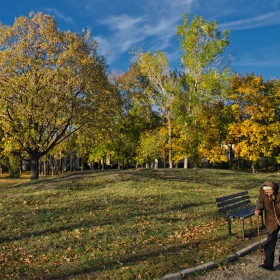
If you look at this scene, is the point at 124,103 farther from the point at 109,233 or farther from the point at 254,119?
the point at 109,233

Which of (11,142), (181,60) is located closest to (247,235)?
(11,142)

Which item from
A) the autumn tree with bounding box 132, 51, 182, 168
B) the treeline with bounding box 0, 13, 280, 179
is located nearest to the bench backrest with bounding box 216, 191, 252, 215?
the treeline with bounding box 0, 13, 280, 179

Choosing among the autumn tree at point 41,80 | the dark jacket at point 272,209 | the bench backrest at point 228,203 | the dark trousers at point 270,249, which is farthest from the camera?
the autumn tree at point 41,80

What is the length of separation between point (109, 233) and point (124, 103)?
29.6m

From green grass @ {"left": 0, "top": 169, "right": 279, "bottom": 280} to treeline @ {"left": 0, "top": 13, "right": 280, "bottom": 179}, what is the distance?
6.00m

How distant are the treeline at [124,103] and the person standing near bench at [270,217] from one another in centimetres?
1379

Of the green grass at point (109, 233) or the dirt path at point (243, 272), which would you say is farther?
the green grass at point (109, 233)

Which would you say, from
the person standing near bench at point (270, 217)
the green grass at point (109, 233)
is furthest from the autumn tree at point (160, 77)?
the person standing near bench at point (270, 217)

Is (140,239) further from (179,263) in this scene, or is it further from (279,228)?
(279,228)

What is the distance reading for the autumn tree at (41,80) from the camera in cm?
1791

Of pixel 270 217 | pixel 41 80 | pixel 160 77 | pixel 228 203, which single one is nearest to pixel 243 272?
pixel 270 217

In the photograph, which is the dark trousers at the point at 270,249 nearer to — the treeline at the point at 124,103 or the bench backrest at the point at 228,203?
the bench backrest at the point at 228,203

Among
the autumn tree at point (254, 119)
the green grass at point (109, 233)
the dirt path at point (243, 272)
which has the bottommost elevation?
the dirt path at point (243, 272)

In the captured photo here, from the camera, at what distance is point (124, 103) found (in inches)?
1468
